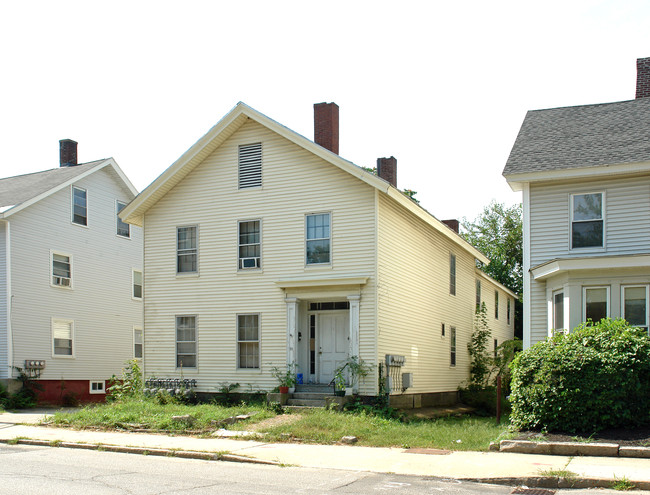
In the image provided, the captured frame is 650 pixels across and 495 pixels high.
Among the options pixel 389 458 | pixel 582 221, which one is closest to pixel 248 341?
pixel 389 458

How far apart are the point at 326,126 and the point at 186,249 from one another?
598 cm

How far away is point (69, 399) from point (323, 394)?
12365 millimetres

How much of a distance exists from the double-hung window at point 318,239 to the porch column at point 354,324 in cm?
150

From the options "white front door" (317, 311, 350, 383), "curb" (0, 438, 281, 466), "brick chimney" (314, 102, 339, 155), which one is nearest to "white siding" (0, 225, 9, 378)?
"curb" (0, 438, 281, 466)

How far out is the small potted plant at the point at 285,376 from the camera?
63.0ft

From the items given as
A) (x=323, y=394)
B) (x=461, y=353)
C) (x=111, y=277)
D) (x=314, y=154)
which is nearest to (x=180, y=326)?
(x=323, y=394)

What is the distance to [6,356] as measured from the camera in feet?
79.7

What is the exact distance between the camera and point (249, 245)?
830 inches

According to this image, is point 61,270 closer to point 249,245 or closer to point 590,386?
point 249,245

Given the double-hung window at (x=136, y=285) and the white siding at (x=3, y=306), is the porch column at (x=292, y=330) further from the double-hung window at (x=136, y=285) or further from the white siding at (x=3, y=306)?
the double-hung window at (x=136, y=285)

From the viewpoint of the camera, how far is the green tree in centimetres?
4859

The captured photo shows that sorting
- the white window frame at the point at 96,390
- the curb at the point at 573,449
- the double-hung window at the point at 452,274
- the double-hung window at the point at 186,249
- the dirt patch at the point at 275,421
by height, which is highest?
the double-hung window at the point at 186,249

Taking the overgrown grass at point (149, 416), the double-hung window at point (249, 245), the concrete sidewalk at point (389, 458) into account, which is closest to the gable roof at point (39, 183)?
the double-hung window at point (249, 245)

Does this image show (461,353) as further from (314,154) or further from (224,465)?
(224,465)
